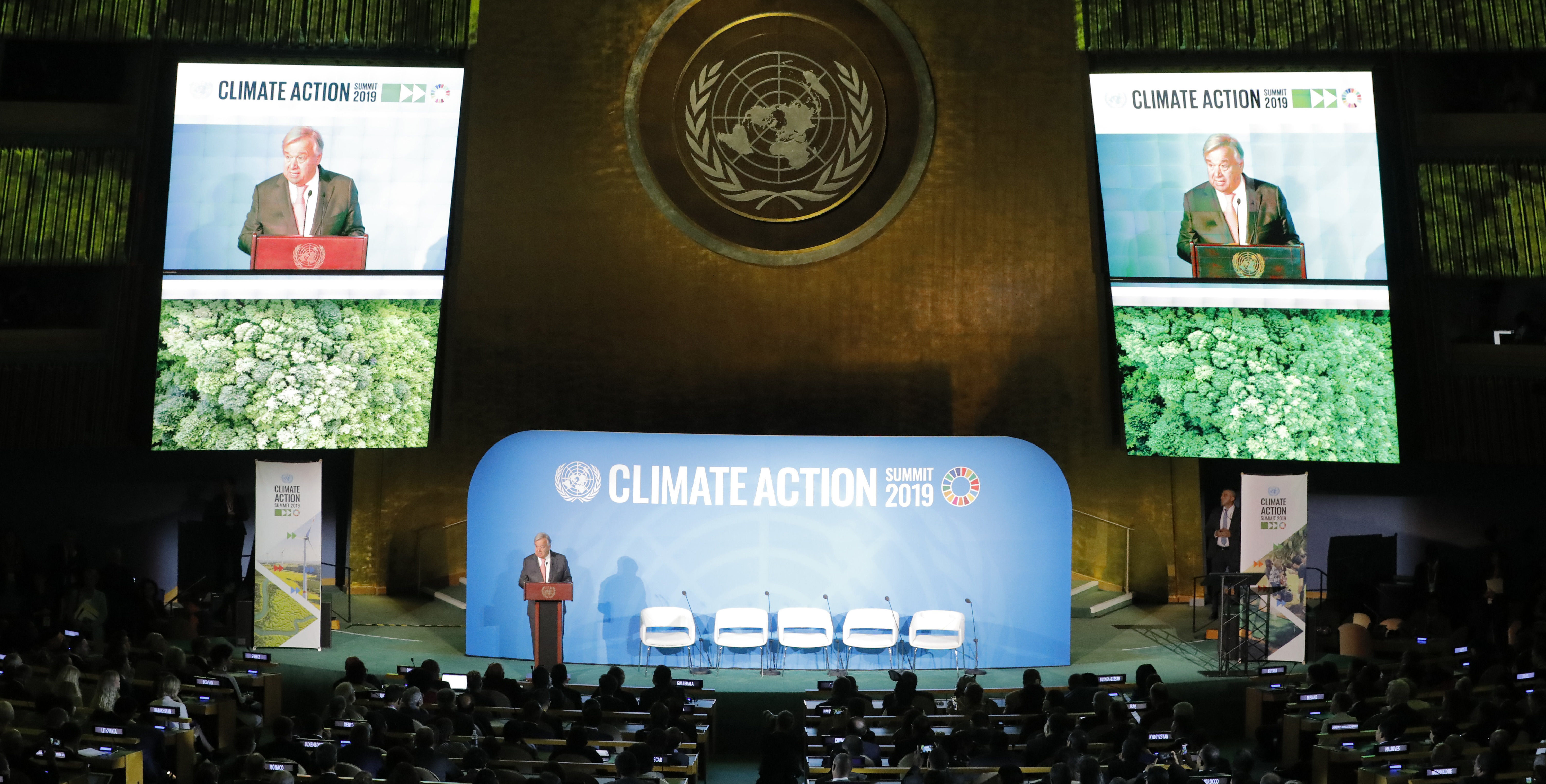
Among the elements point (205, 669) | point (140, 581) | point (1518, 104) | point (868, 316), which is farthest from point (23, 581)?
point (1518, 104)

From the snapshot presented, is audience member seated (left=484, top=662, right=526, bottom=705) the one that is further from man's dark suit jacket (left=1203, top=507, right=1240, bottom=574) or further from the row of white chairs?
man's dark suit jacket (left=1203, top=507, right=1240, bottom=574)

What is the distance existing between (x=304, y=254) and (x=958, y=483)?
7018mm

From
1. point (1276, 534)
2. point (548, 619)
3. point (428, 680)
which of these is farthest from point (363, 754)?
point (1276, 534)

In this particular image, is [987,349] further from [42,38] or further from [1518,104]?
[42,38]

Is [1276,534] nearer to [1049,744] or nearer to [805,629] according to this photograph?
[805,629]

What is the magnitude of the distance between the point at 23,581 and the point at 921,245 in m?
9.82

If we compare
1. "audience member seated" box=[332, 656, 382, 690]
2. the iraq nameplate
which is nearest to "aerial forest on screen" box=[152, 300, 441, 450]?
the iraq nameplate

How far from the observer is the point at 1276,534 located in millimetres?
13789

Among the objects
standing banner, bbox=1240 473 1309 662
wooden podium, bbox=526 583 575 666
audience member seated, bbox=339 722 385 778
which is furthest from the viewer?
standing banner, bbox=1240 473 1309 662

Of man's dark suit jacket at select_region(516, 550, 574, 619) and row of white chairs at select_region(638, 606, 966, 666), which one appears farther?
row of white chairs at select_region(638, 606, 966, 666)

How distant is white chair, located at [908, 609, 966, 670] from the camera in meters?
13.8

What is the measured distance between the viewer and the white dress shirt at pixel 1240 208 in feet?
51.3

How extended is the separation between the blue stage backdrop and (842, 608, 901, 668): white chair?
0.46 ft

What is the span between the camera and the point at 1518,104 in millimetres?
16484
